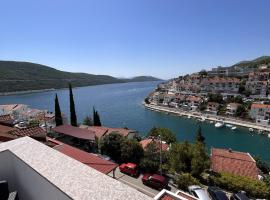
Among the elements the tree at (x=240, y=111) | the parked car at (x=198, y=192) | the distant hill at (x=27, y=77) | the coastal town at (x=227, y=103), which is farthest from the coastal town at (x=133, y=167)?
the distant hill at (x=27, y=77)

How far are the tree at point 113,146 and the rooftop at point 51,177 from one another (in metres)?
12.6

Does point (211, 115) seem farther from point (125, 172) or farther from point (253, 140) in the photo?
point (125, 172)

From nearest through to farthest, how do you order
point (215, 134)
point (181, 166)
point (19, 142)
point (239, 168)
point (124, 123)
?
point (19, 142), point (181, 166), point (239, 168), point (215, 134), point (124, 123)

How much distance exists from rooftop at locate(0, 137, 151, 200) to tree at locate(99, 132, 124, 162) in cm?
1262

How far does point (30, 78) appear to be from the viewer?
166 meters

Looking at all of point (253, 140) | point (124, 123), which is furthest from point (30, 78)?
point (253, 140)

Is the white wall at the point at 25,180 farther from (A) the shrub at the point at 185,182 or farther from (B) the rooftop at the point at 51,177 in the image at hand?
(A) the shrub at the point at 185,182

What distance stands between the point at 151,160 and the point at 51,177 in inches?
493

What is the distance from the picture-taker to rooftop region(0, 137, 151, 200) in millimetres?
2582

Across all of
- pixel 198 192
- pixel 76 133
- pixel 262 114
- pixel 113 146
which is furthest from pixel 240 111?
pixel 198 192

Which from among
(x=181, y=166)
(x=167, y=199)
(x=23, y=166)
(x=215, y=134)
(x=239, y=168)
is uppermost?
(x=23, y=166)

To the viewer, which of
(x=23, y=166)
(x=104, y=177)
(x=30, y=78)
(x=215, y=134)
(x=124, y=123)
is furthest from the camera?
(x=30, y=78)

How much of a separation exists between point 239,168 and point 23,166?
18680 mm

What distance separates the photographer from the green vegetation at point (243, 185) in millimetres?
13297
